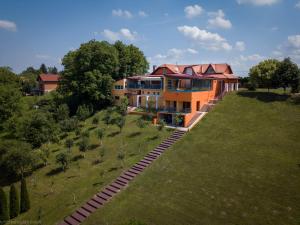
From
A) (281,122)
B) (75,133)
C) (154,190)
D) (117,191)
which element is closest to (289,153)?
(281,122)

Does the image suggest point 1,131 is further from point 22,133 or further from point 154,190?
point 154,190

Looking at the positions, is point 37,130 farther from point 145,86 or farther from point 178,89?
point 178,89

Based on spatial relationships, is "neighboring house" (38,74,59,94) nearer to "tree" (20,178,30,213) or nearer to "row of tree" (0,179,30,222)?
"tree" (20,178,30,213)

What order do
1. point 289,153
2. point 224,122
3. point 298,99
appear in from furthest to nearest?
1. point 298,99
2. point 224,122
3. point 289,153

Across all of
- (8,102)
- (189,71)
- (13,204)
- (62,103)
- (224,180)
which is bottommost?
(13,204)

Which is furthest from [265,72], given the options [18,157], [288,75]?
[18,157]

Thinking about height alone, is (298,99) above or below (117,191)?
above

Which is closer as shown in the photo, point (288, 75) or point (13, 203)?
point (13, 203)
